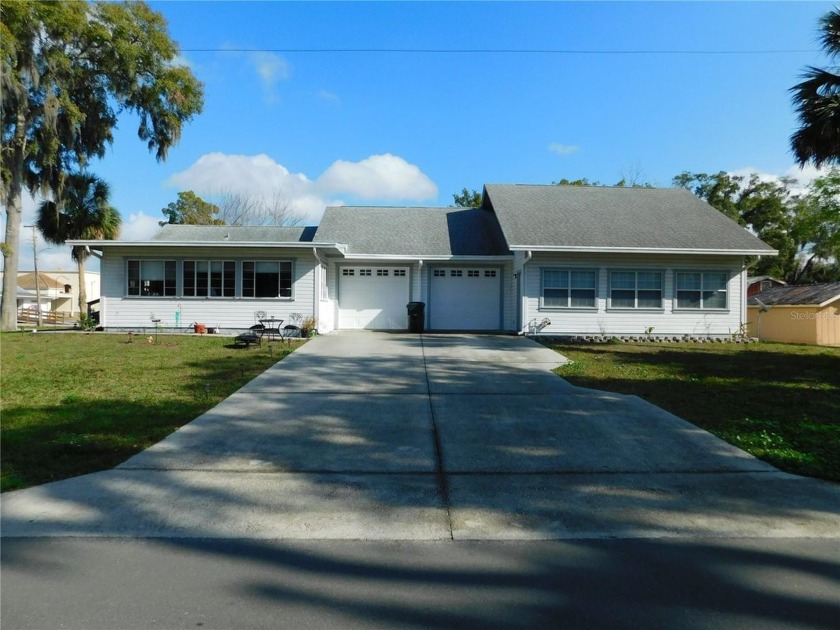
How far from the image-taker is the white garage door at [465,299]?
19.5 metres

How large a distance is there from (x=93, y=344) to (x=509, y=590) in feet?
47.6

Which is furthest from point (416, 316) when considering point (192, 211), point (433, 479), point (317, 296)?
point (192, 211)

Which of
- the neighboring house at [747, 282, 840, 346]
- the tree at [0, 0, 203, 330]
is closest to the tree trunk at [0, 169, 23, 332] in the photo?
the tree at [0, 0, 203, 330]

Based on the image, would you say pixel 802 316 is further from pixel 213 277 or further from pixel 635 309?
pixel 213 277

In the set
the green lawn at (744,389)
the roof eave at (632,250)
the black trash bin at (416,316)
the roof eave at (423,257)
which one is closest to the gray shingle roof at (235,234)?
the roof eave at (423,257)

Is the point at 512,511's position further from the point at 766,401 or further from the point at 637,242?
the point at 637,242

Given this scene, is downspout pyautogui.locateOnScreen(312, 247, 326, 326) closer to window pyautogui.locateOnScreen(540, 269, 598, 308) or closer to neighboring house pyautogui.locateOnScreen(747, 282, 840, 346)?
window pyautogui.locateOnScreen(540, 269, 598, 308)

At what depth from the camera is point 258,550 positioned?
385 cm

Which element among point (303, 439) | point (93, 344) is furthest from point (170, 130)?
point (303, 439)

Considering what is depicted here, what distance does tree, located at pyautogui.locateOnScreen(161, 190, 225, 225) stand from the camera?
4284 centimetres

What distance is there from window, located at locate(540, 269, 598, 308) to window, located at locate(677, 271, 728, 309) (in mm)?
2966

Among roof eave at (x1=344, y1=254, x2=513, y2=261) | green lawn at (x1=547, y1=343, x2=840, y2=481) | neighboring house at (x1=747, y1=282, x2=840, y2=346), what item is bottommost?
green lawn at (x1=547, y1=343, x2=840, y2=481)

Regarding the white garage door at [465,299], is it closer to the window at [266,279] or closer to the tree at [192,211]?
the window at [266,279]

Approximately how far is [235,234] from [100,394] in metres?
14.1
